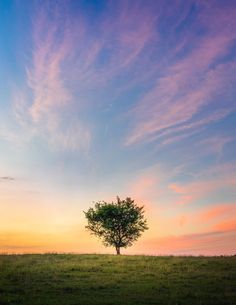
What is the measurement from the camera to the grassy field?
31.4 m

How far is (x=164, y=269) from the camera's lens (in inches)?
1858

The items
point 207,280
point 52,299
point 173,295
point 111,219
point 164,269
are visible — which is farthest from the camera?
point 111,219

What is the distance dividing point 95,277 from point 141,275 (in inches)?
195

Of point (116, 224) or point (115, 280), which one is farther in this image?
point (116, 224)

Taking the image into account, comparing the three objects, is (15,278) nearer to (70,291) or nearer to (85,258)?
(70,291)

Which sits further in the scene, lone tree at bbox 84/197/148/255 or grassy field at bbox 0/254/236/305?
lone tree at bbox 84/197/148/255

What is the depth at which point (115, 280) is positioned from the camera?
4044 cm

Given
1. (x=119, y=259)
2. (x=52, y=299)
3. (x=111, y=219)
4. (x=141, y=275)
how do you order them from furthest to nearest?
(x=111, y=219), (x=119, y=259), (x=141, y=275), (x=52, y=299)

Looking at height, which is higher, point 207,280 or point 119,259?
point 119,259

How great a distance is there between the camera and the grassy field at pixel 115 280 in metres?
31.4

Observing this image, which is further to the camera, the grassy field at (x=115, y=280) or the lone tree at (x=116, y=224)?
the lone tree at (x=116, y=224)

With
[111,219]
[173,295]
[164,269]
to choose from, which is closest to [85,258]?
[164,269]

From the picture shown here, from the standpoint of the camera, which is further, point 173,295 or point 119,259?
point 119,259

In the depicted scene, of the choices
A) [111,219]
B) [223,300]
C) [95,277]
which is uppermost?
[111,219]
